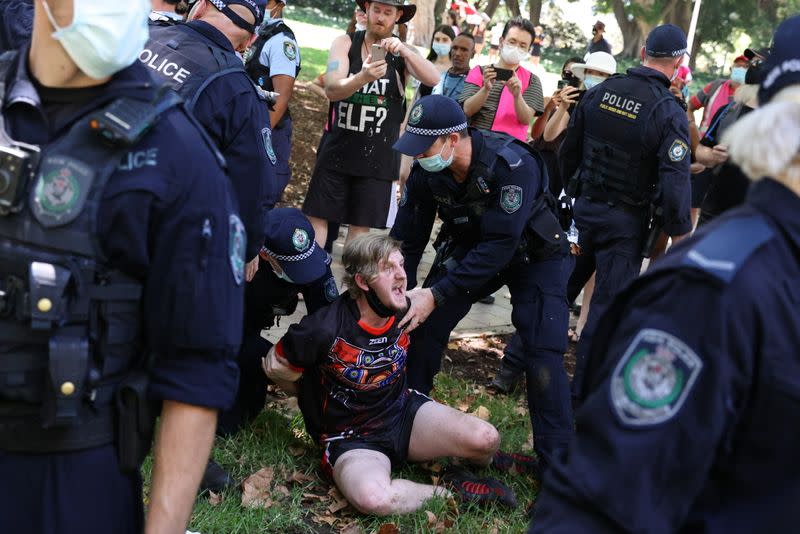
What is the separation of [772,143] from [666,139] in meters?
4.15

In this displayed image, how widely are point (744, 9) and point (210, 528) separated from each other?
40.3 metres

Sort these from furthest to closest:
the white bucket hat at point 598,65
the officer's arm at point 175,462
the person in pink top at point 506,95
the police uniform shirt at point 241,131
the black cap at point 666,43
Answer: the white bucket hat at point 598,65, the person in pink top at point 506,95, the black cap at point 666,43, the police uniform shirt at point 241,131, the officer's arm at point 175,462

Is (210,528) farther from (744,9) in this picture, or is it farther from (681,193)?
(744,9)

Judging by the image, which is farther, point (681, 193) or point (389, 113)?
point (389, 113)

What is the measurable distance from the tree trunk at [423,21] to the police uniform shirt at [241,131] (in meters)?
18.1

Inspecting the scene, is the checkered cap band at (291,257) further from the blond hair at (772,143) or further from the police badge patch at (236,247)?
the blond hair at (772,143)

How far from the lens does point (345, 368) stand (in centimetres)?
417

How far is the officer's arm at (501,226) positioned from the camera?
4449mm

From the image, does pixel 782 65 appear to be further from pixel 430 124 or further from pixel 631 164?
pixel 631 164

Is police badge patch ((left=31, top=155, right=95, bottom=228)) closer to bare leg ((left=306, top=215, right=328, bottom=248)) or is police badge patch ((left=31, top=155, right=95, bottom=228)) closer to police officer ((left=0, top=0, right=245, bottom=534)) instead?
police officer ((left=0, top=0, right=245, bottom=534))

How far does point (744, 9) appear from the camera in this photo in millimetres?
39344

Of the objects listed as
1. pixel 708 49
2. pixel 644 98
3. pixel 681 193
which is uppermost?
pixel 644 98

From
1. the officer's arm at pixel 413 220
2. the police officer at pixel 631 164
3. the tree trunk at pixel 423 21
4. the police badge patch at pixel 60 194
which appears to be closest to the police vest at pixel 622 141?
the police officer at pixel 631 164

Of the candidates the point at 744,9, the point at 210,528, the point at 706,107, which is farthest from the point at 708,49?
the point at 210,528
